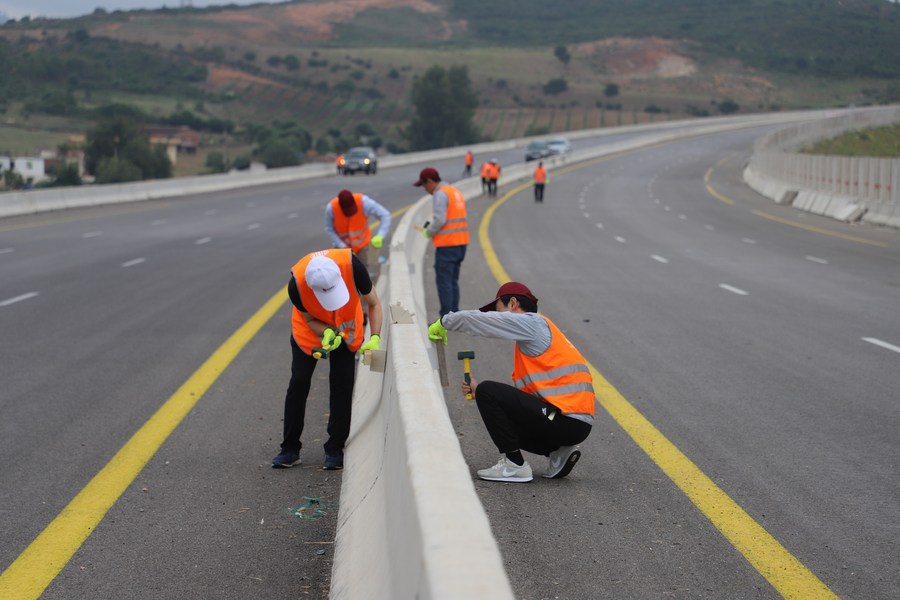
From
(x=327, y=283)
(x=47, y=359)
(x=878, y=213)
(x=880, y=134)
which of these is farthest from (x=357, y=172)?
(x=327, y=283)

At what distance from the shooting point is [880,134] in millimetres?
71188

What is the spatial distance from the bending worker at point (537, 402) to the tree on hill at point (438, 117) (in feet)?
528

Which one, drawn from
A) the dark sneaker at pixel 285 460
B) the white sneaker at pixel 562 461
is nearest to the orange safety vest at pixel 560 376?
the white sneaker at pixel 562 461

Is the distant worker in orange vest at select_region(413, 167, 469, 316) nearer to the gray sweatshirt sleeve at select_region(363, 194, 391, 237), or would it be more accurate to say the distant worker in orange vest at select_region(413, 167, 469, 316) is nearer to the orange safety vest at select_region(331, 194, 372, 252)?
the gray sweatshirt sleeve at select_region(363, 194, 391, 237)

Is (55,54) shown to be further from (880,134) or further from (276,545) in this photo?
(276,545)

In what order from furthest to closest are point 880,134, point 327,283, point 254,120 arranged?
point 254,120 < point 880,134 < point 327,283

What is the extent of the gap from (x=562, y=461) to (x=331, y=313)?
5.83ft

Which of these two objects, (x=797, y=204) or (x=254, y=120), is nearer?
(x=797, y=204)

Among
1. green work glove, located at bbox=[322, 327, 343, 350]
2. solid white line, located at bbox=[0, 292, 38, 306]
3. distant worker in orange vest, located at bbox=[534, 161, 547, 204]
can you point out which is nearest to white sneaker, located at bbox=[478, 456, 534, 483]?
green work glove, located at bbox=[322, 327, 343, 350]

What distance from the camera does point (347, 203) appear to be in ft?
44.4

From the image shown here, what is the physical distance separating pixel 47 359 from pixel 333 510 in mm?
6133

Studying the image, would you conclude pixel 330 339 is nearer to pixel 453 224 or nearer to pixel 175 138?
pixel 453 224

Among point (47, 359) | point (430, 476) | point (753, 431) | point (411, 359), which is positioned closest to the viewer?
point (430, 476)

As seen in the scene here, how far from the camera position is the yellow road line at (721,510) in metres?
5.74
